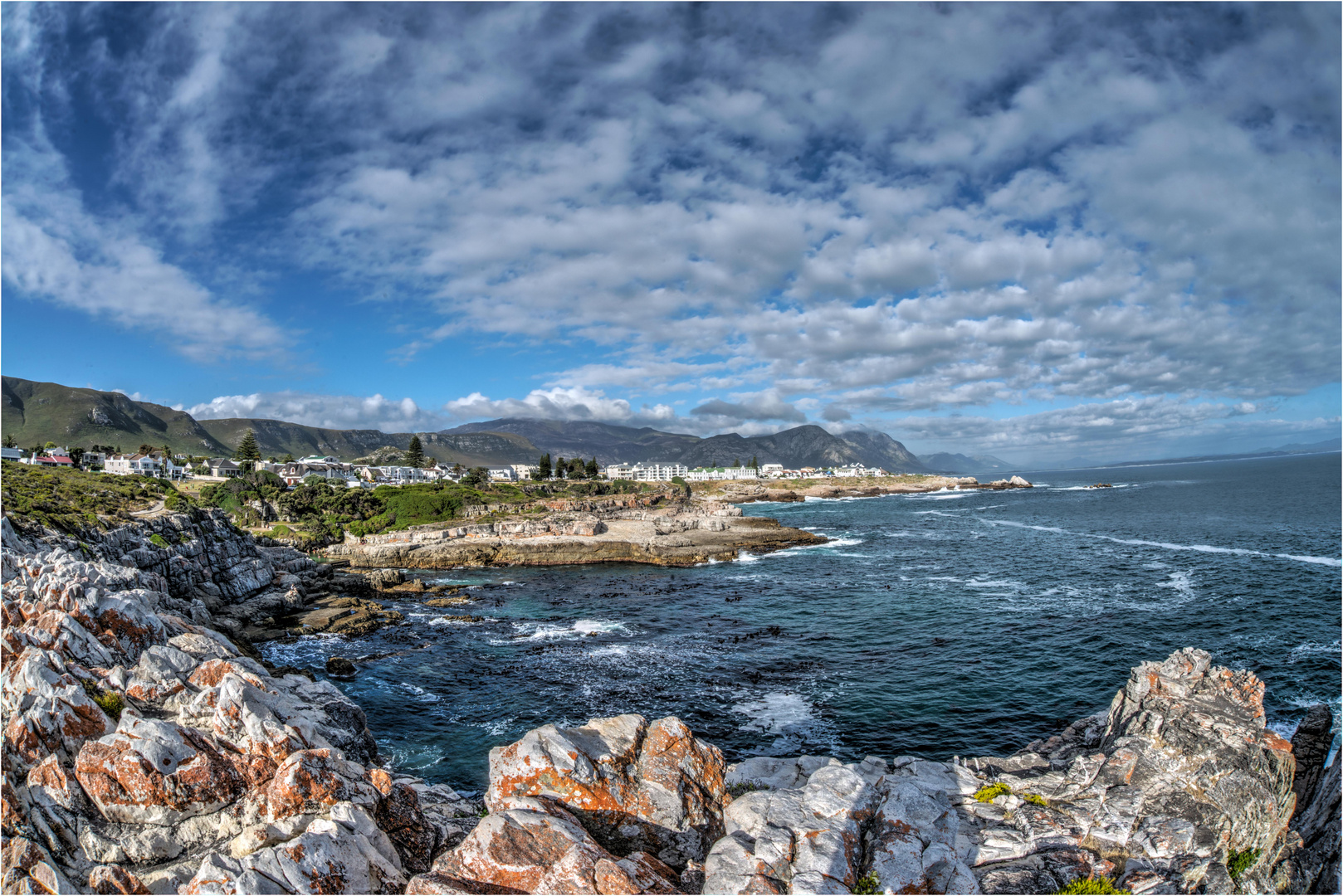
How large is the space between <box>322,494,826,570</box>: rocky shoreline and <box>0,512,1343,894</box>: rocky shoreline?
58.1 meters

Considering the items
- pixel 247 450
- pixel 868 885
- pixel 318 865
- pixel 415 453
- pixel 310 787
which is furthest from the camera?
pixel 415 453

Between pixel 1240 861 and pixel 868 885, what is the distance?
28.9 ft

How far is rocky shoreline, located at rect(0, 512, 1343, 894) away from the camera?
10258 mm

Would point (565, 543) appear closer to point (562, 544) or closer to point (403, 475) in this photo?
point (562, 544)

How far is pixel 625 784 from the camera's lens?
42.3 ft

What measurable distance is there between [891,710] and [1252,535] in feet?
261

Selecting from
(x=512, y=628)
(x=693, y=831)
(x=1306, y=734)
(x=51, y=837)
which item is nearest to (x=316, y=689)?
(x=51, y=837)

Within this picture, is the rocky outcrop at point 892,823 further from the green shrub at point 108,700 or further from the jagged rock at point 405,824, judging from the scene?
the green shrub at point 108,700

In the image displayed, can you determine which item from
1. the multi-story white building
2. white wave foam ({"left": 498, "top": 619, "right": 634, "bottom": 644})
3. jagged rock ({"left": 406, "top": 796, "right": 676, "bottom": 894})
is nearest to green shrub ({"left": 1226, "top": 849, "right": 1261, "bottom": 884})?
jagged rock ({"left": 406, "top": 796, "right": 676, "bottom": 894})

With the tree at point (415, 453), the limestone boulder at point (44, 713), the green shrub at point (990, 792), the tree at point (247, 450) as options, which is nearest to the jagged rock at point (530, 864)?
the limestone boulder at point (44, 713)

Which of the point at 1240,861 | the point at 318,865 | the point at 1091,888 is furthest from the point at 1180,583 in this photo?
the point at 318,865

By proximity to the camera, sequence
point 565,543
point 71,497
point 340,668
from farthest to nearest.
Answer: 1. point 565,543
2. point 71,497
3. point 340,668

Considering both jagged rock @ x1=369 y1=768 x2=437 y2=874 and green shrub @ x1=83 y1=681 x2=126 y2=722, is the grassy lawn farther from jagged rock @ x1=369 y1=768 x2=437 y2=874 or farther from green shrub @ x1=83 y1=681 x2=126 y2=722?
jagged rock @ x1=369 y1=768 x2=437 y2=874

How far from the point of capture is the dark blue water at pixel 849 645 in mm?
27469
